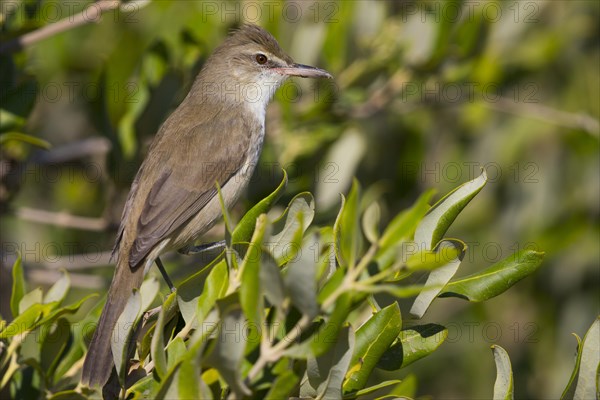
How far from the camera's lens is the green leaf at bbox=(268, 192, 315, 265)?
2695 mm

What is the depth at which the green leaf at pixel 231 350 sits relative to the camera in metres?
2.19

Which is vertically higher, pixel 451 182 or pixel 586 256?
pixel 451 182

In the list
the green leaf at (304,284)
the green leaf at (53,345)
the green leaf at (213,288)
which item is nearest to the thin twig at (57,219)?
the green leaf at (53,345)

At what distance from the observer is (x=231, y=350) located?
2191mm

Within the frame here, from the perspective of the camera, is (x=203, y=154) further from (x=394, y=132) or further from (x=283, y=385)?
(x=283, y=385)

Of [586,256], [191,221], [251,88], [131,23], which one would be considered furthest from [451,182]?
[131,23]

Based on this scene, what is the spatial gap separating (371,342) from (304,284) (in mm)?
548

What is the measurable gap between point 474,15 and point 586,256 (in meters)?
1.73

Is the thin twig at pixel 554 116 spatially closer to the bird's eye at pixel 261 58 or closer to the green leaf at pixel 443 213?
the bird's eye at pixel 261 58

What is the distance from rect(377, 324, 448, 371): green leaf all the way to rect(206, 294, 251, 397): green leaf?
0.59m

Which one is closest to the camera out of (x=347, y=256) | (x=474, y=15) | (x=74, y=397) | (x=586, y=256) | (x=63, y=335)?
(x=347, y=256)

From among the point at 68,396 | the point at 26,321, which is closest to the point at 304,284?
the point at 68,396

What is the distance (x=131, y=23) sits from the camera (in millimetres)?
5762

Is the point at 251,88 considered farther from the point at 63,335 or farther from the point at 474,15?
the point at 63,335
